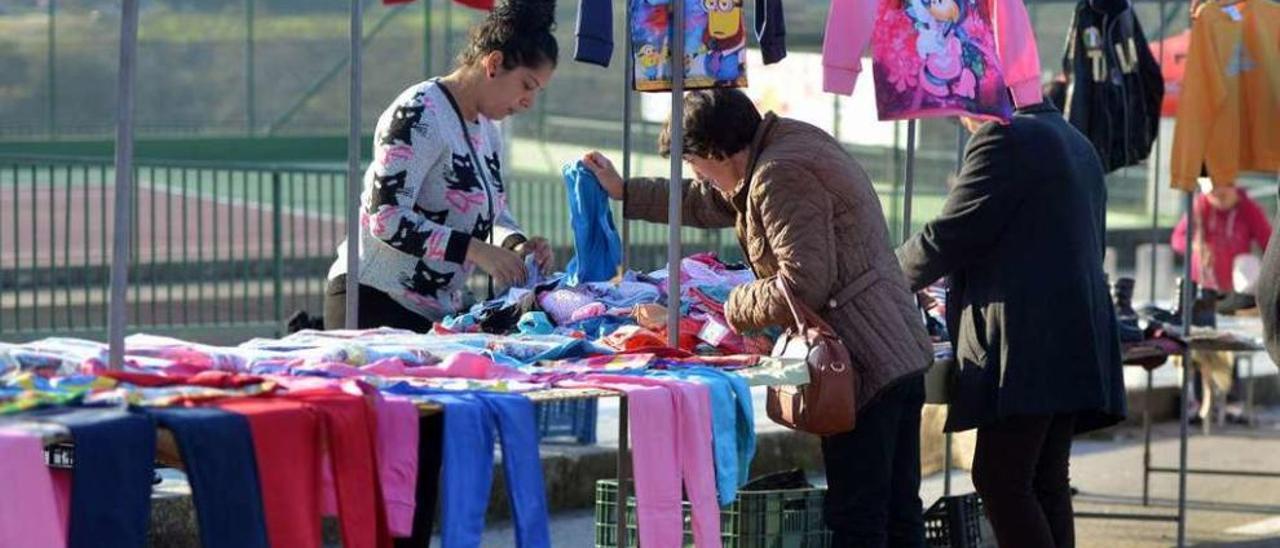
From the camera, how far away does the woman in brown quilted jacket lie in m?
5.85

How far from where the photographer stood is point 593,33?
6211mm

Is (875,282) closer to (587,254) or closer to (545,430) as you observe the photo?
(587,254)

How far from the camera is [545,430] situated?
9.77m

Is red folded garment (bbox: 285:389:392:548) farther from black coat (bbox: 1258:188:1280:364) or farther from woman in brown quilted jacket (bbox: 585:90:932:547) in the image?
black coat (bbox: 1258:188:1280:364)

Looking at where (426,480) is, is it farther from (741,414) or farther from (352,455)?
(352,455)

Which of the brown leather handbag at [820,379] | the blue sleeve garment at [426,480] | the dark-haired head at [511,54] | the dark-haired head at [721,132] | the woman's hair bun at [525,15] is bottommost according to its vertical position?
the blue sleeve garment at [426,480]

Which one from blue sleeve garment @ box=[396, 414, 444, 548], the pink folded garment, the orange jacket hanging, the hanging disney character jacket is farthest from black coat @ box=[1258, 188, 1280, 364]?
the pink folded garment

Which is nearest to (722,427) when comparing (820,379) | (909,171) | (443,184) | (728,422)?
(728,422)

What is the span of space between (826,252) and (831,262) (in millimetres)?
37

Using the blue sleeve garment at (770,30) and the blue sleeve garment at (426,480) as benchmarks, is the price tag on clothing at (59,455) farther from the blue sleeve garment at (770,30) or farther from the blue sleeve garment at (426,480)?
the blue sleeve garment at (770,30)

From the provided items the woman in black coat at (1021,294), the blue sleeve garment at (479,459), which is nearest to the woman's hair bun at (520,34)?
the woman in black coat at (1021,294)

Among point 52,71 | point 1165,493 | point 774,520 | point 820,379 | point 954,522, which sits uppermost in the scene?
point 52,71

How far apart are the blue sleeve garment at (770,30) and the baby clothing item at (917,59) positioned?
0.62 feet

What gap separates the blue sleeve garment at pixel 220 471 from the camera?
4.45 meters
